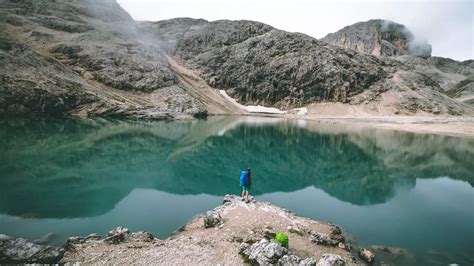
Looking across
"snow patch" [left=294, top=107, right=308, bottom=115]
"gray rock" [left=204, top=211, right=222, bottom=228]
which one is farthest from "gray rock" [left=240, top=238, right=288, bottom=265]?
"snow patch" [left=294, top=107, right=308, bottom=115]

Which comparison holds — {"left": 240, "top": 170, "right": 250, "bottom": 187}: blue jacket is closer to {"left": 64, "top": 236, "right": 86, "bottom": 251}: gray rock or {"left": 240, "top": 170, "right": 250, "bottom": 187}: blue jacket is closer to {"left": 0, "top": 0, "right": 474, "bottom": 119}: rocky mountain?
{"left": 64, "top": 236, "right": 86, "bottom": 251}: gray rock

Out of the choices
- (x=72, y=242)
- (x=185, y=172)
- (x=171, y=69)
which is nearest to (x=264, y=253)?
(x=72, y=242)

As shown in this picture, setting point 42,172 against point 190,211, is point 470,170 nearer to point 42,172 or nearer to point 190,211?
point 190,211

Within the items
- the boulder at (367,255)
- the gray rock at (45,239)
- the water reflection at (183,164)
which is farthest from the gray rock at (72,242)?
the boulder at (367,255)

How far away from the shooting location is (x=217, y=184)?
29.8m

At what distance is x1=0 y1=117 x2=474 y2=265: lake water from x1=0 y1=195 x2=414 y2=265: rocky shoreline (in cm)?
256

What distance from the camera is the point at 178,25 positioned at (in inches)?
7190

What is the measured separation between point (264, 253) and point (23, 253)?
8920mm

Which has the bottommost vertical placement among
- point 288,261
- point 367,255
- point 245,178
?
point 367,255

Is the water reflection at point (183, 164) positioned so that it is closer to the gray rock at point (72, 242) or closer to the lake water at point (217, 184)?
the lake water at point (217, 184)

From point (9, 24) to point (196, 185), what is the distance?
11830 centimetres

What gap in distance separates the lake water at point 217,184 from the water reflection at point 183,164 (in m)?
0.14

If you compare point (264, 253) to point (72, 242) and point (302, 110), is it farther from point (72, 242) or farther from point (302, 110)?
point (302, 110)

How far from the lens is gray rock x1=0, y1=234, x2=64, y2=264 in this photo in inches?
415
